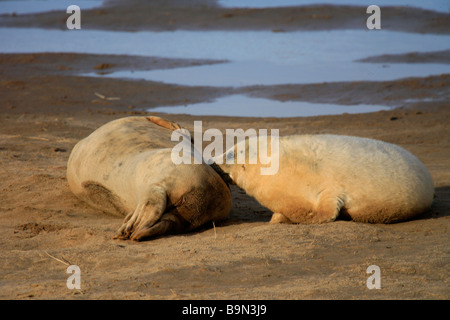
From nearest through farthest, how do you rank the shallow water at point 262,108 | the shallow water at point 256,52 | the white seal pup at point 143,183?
the white seal pup at point 143,183 → the shallow water at point 262,108 → the shallow water at point 256,52

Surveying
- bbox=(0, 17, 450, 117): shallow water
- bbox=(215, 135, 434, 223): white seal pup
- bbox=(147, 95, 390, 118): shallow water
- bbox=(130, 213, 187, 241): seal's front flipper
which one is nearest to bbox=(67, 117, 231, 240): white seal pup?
bbox=(130, 213, 187, 241): seal's front flipper

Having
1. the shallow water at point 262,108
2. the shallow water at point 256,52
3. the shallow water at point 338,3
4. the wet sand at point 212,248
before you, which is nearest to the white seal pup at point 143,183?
the wet sand at point 212,248

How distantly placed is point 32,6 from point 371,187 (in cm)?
2332

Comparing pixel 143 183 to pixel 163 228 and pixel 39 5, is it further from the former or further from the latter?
pixel 39 5

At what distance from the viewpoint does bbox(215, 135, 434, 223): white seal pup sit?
5.21 metres

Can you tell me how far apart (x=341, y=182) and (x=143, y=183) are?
1.56 m

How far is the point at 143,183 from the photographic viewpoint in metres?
5.36

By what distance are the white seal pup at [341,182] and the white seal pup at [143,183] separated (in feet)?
1.51

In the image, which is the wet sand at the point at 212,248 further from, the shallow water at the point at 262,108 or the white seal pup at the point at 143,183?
the shallow water at the point at 262,108

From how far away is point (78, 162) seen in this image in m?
6.21

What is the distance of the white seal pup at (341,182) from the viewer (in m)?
5.21

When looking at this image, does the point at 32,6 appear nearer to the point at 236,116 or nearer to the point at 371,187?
the point at 236,116

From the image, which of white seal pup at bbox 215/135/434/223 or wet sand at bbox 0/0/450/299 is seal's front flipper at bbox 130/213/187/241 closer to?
wet sand at bbox 0/0/450/299

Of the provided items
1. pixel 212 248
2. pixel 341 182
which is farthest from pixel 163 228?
pixel 341 182
